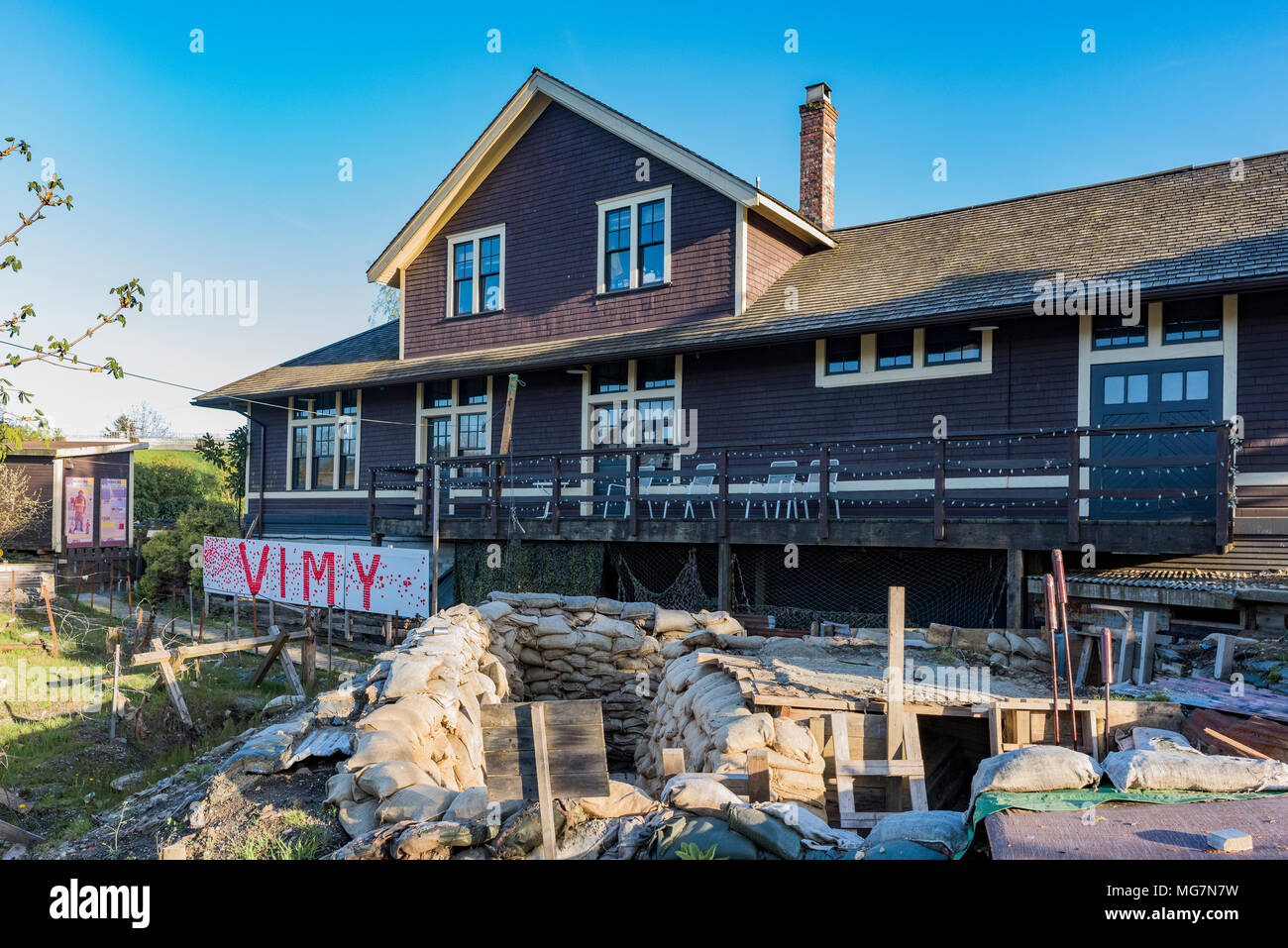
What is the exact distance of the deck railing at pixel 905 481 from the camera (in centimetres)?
1075

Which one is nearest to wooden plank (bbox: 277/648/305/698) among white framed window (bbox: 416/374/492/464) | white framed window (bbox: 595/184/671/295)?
white framed window (bbox: 416/374/492/464)

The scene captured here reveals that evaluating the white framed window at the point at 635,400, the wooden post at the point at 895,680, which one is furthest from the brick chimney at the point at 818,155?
the wooden post at the point at 895,680

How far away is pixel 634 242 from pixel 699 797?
45.0 ft

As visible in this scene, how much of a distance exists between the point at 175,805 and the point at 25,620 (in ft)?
53.4

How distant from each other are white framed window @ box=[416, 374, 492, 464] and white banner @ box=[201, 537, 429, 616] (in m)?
2.78

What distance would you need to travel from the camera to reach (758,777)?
5941 mm

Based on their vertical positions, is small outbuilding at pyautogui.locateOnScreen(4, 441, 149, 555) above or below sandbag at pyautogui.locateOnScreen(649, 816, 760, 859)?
above

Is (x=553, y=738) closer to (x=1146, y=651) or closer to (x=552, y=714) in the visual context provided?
(x=552, y=714)

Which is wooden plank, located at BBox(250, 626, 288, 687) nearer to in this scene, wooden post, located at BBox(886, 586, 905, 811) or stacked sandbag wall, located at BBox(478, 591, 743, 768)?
stacked sandbag wall, located at BBox(478, 591, 743, 768)

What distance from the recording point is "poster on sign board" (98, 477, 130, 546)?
96.1ft

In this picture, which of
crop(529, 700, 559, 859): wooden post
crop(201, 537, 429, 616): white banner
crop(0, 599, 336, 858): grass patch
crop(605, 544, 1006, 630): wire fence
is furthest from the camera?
crop(201, 537, 429, 616): white banner

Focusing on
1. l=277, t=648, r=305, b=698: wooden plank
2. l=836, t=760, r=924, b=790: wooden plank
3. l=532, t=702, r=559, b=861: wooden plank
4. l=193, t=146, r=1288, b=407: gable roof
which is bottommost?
l=277, t=648, r=305, b=698: wooden plank
